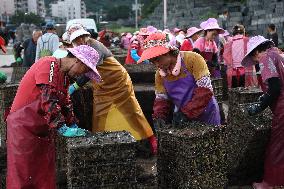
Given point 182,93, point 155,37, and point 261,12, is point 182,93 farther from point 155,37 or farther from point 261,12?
point 261,12

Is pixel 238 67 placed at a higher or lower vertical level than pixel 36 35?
lower

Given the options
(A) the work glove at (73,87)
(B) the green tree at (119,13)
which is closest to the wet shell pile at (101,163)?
(A) the work glove at (73,87)

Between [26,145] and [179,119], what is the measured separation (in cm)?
137

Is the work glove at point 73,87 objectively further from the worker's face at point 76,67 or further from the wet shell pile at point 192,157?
the wet shell pile at point 192,157

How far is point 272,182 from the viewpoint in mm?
4887

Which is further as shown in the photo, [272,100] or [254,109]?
[254,109]

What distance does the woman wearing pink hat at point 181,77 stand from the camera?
4.45 m

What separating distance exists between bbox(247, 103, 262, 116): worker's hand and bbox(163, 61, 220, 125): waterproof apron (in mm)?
389

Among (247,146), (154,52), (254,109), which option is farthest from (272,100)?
(154,52)

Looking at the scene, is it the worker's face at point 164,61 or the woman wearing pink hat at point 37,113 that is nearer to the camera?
the woman wearing pink hat at point 37,113

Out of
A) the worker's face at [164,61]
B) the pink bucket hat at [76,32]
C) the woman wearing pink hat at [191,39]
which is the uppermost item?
the pink bucket hat at [76,32]

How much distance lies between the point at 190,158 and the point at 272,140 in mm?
1174

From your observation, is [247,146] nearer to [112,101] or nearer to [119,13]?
[112,101]

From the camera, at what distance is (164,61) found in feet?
14.7
